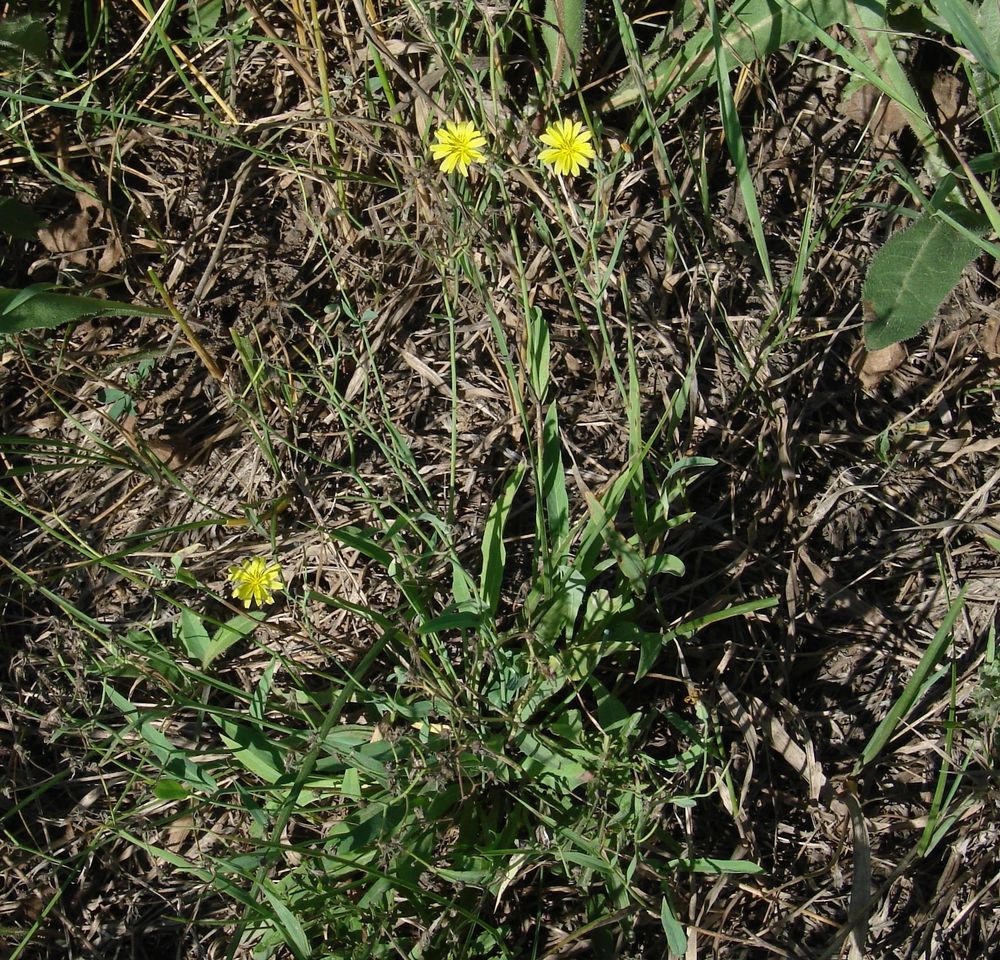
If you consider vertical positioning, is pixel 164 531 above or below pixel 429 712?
above

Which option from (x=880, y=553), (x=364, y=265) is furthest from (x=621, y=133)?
(x=880, y=553)

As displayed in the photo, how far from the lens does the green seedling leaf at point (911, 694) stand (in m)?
1.85

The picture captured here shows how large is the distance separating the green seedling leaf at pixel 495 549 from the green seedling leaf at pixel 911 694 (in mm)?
873

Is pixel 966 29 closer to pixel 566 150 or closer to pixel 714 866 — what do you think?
pixel 566 150

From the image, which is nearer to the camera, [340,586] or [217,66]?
[340,586]

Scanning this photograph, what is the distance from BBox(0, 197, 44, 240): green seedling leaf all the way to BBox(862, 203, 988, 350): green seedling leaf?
2.06 metres

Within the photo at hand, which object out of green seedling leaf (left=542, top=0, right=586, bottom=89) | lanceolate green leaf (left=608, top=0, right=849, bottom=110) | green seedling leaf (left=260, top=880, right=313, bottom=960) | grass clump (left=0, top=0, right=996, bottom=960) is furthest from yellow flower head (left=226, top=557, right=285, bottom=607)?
lanceolate green leaf (left=608, top=0, right=849, bottom=110)

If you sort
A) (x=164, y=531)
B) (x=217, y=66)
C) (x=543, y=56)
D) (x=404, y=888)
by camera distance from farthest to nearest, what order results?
(x=217, y=66) < (x=543, y=56) < (x=164, y=531) < (x=404, y=888)

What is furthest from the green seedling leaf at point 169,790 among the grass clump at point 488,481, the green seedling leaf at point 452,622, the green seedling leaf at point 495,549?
the green seedling leaf at point 495,549

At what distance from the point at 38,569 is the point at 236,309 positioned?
2.70 ft

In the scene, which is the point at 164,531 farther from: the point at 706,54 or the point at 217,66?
the point at 706,54

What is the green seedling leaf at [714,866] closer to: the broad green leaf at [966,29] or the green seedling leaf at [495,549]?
the green seedling leaf at [495,549]

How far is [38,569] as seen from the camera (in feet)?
7.43

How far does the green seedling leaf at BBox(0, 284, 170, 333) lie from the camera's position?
2.04 m
